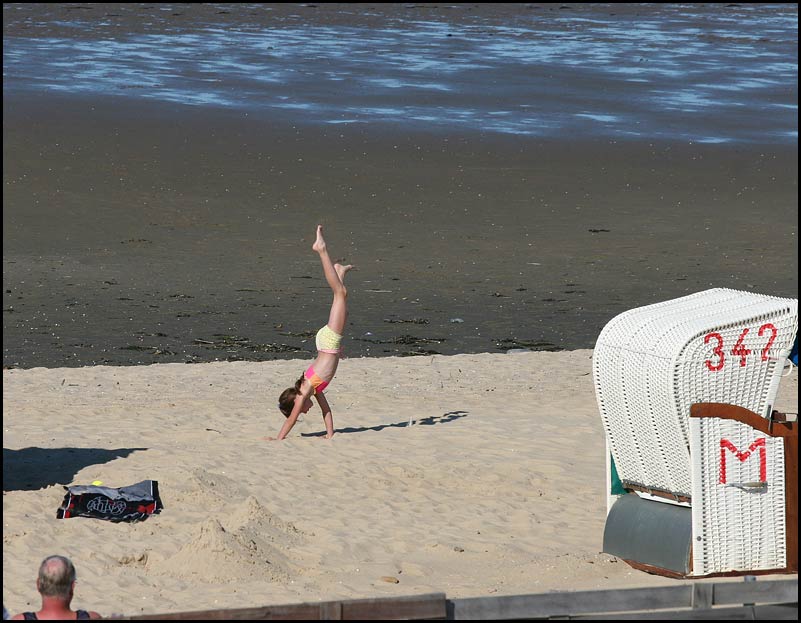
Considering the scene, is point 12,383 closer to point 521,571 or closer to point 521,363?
point 521,363

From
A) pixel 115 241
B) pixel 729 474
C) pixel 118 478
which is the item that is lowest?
pixel 115 241

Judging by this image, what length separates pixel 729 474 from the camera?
29.1 ft

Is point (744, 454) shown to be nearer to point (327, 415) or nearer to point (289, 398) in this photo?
point (327, 415)

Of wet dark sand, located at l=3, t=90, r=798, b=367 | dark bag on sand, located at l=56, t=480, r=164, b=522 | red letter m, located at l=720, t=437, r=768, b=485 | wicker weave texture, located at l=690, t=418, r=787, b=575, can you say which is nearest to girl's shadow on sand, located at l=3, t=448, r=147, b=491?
dark bag on sand, located at l=56, t=480, r=164, b=522

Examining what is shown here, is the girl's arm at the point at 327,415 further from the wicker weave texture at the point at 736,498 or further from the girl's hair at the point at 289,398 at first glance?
the wicker weave texture at the point at 736,498

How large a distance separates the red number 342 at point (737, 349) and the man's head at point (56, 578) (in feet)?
13.9

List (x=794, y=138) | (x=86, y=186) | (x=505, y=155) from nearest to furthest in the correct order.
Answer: (x=86, y=186) → (x=505, y=155) → (x=794, y=138)

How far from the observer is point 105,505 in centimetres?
1043

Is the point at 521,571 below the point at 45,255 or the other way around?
the other way around

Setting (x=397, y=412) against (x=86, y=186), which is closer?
(x=397, y=412)

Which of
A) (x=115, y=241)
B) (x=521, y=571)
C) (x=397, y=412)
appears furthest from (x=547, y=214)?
(x=521, y=571)

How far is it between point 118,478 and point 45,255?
1167 centimetres

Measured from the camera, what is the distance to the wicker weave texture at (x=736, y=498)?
346 inches

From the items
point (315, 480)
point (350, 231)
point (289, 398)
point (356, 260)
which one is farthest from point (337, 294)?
point (350, 231)
